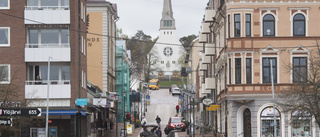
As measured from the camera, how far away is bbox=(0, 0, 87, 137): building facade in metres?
45.7

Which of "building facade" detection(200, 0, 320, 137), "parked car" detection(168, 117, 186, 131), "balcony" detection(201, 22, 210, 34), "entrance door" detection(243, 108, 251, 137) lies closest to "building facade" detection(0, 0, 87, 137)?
"building facade" detection(200, 0, 320, 137)

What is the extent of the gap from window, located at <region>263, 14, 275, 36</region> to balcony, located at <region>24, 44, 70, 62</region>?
13.9 meters

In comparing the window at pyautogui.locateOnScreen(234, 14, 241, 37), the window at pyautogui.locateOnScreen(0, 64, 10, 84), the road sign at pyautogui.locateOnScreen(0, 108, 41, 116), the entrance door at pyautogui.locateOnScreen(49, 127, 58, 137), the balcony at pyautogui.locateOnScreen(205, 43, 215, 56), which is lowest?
the entrance door at pyautogui.locateOnScreen(49, 127, 58, 137)

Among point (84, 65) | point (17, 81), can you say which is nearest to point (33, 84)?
point (17, 81)

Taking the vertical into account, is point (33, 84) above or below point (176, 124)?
above

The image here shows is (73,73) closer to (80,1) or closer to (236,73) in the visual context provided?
(80,1)

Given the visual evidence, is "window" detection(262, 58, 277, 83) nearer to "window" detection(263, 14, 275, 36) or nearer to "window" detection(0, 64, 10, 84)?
"window" detection(263, 14, 275, 36)

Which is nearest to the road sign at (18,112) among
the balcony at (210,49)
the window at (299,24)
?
the window at (299,24)

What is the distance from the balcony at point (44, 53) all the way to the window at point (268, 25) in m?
13.9

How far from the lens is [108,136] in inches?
2256

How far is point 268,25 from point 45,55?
51.7ft

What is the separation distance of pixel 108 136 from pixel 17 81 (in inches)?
545

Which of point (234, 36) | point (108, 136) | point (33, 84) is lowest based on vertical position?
point (108, 136)

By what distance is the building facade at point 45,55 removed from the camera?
150ft
